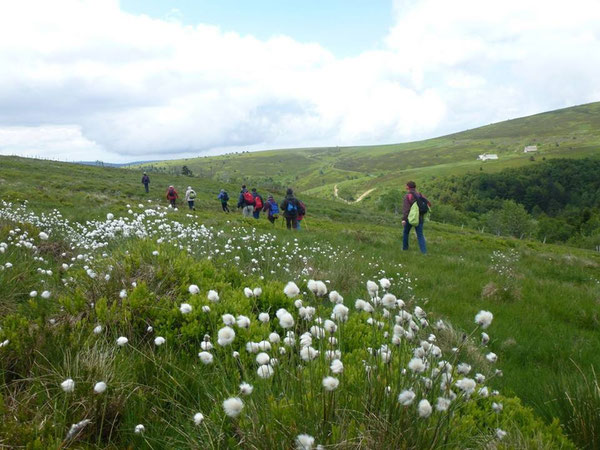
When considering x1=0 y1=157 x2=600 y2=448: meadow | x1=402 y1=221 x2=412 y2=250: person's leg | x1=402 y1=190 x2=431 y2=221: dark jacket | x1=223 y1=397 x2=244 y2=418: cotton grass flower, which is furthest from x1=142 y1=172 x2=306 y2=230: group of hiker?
x1=223 y1=397 x2=244 y2=418: cotton grass flower

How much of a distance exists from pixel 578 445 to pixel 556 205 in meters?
157

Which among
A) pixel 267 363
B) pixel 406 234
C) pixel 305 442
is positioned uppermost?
pixel 267 363

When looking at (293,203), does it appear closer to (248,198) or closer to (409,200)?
(409,200)

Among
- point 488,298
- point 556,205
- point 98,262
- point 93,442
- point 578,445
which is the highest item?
point 98,262

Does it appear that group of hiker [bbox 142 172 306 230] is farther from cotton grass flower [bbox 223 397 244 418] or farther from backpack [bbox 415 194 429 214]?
cotton grass flower [bbox 223 397 244 418]

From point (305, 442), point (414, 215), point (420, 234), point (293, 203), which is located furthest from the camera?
point (293, 203)

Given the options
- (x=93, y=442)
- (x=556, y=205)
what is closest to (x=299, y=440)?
(x=93, y=442)

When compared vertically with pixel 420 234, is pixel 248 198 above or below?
above

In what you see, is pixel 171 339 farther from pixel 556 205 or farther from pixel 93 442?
pixel 556 205

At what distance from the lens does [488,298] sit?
7688 mm

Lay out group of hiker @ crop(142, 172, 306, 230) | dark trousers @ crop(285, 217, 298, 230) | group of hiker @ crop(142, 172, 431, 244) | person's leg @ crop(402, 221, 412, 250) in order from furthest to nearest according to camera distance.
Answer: dark trousers @ crop(285, 217, 298, 230) < group of hiker @ crop(142, 172, 306, 230) < person's leg @ crop(402, 221, 412, 250) < group of hiker @ crop(142, 172, 431, 244)

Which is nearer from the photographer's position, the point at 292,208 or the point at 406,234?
the point at 406,234

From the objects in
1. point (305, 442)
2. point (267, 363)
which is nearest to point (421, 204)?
point (267, 363)

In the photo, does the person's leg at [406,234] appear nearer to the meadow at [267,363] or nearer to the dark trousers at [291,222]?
the dark trousers at [291,222]
